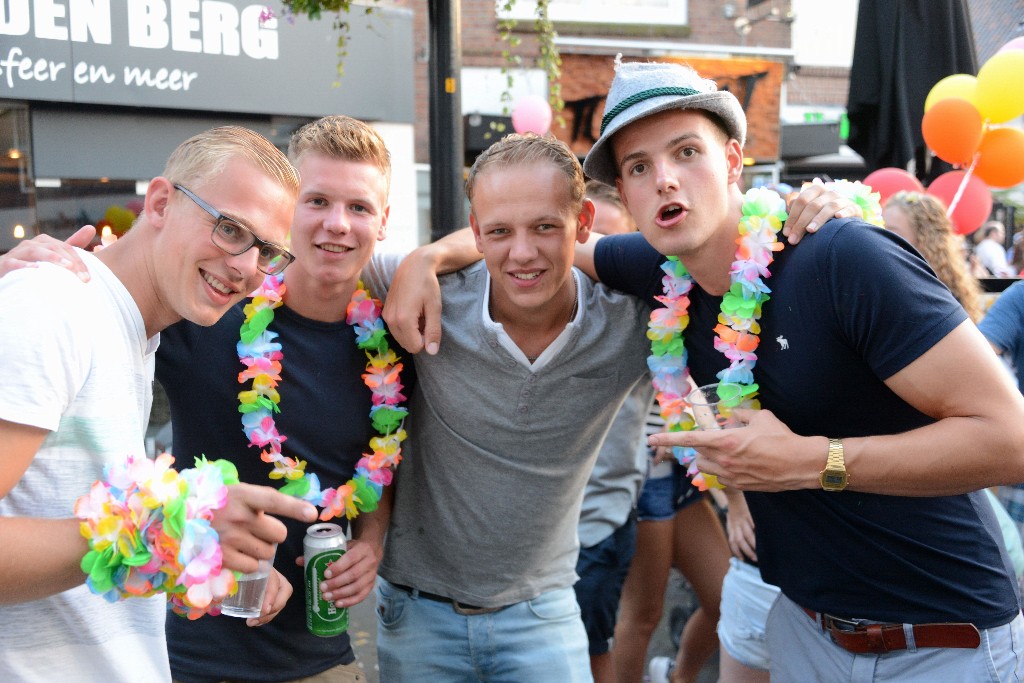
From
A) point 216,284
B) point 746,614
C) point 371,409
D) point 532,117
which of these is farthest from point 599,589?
point 532,117

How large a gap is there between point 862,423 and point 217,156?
1727 mm

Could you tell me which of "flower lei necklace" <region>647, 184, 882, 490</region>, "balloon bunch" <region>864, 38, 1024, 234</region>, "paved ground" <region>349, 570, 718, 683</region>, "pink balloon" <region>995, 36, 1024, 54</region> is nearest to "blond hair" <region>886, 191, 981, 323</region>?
"flower lei necklace" <region>647, 184, 882, 490</region>

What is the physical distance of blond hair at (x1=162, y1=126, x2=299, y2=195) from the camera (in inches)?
82.0

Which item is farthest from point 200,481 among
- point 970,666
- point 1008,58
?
point 1008,58

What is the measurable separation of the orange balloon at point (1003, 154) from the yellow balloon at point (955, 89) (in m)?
0.42

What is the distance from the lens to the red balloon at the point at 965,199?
5965mm

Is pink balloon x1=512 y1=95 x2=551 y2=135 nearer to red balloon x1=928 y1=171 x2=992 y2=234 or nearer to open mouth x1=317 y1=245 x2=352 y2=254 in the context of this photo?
red balloon x1=928 y1=171 x2=992 y2=234

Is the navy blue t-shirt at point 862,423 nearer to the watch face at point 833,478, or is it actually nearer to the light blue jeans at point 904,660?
the light blue jeans at point 904,660

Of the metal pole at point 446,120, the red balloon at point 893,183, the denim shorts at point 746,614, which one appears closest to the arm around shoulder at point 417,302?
the metal pole at point 446,120

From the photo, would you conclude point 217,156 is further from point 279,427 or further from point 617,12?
point 617,12

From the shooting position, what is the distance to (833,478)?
2.11 m

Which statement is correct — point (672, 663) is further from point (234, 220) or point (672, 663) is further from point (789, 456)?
point (234, 220)

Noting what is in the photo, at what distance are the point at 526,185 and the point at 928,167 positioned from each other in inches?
209

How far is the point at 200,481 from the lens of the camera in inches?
64.8
